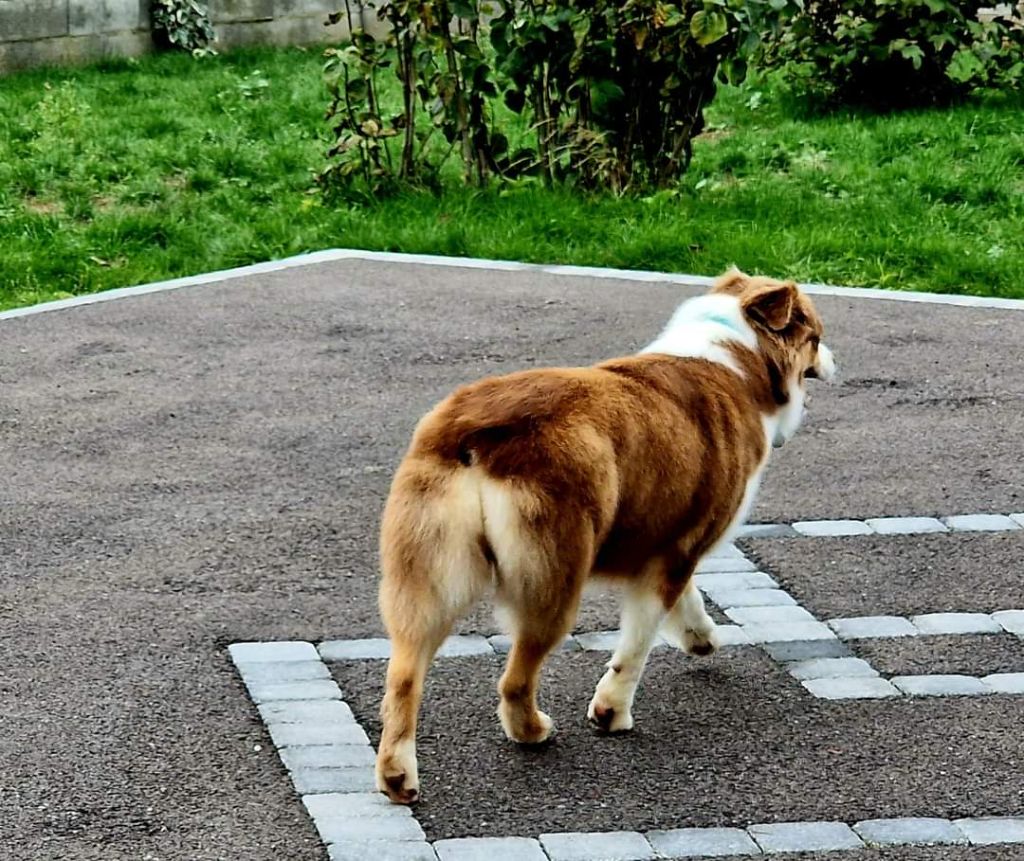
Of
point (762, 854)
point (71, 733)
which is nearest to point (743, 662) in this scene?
point (762, 854)

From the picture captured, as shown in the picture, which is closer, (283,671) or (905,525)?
(283,671)

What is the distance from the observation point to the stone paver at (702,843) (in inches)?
155

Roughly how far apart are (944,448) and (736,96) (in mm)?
8840

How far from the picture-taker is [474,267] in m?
10.1

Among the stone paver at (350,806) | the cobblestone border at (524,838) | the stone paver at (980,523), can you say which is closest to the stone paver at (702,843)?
the cobblestone border at (524,838)

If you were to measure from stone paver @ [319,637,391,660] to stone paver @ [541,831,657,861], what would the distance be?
1.15 meters

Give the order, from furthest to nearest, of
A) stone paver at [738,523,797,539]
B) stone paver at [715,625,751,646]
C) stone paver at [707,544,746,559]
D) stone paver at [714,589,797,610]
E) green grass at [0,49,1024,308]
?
green grass at [0,49,1024,308] < stone paver at [738,523,797,539] < stone paver at [707,544,746,559] < stone paver at [714,589,797,610] < stone paver at [715,625,751,646]

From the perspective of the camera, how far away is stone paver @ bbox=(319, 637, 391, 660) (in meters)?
4.99

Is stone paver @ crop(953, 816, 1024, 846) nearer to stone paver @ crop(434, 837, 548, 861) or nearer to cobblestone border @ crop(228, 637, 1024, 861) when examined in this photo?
cobblestone border @ crop(228, 637, 1024, 861)

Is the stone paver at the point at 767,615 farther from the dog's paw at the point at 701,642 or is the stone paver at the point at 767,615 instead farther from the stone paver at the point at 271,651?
the stone paver at the point at 271,651

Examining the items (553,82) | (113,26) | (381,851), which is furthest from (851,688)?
(113,26)

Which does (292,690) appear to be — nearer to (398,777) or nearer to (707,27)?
(398,777)

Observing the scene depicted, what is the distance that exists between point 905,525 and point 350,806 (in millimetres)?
2854

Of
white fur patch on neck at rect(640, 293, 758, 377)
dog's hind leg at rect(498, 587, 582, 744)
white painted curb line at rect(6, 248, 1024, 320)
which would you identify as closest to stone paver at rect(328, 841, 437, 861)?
dog's hind leg at rect(498, 587, 582, 744)
